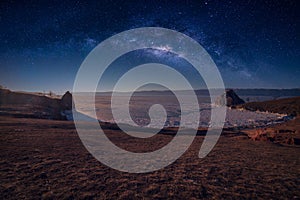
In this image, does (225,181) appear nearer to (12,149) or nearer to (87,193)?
(87,193)

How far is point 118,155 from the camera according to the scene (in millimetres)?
6672

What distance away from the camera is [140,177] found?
477 cm

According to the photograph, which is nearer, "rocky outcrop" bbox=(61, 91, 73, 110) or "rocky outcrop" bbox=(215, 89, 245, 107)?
"rocky outcrop" bbox=(61, 91, 73, 110)

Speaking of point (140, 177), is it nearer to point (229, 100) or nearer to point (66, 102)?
point (66, 102)

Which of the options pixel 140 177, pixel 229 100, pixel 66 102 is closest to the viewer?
pixel 140 177

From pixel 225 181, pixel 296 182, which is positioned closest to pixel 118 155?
pixel 225 181

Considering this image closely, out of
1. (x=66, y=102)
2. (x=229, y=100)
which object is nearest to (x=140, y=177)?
(x=66, y=102)

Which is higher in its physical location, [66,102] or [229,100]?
[229,100]

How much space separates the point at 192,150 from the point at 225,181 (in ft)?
10.7

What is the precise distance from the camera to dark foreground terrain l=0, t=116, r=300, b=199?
3836 millimetres

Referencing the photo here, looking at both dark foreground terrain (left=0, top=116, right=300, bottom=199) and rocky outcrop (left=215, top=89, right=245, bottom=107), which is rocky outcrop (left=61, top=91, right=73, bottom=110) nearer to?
dark foreground terrain (left=0, top=116, right=300, bottom=199)

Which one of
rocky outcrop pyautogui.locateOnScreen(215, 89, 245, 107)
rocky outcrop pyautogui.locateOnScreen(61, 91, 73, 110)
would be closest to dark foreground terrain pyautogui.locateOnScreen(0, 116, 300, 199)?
rocky outcrop pyautogui.locateOnScreen(61, 91, 73, 110)

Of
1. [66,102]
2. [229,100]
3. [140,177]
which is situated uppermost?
[229,100]

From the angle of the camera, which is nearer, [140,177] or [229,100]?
[140,177]
